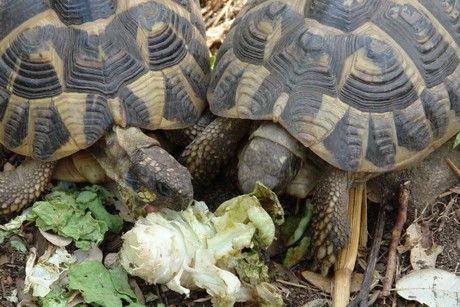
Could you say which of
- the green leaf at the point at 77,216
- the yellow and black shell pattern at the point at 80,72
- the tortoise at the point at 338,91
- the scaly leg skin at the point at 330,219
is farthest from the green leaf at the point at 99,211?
the scaly leg skin at the point at 330,219

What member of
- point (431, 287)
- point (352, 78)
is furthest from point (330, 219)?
point (352, 78)

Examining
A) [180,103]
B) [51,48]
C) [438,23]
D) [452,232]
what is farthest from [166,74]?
[452,232]

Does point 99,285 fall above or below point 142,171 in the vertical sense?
below

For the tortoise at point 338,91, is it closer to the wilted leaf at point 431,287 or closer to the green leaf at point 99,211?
the wilted leaf at point 431,287

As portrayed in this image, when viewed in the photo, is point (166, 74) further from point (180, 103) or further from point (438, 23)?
point (438, 23)

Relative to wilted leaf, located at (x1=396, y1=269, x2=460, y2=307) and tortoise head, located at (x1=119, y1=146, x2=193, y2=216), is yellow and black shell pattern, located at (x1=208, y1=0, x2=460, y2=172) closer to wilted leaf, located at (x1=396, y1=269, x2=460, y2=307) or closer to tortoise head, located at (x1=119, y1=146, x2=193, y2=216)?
tortoise head, located at (x1=119, y1=146, x2=193, y2=216)

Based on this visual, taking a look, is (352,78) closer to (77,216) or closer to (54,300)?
(77,216)

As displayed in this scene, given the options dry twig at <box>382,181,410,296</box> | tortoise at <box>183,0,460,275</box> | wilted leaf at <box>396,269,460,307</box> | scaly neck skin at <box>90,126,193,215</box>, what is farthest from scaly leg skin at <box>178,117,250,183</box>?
wilted leaf at <box>396,269,460,307</box>
